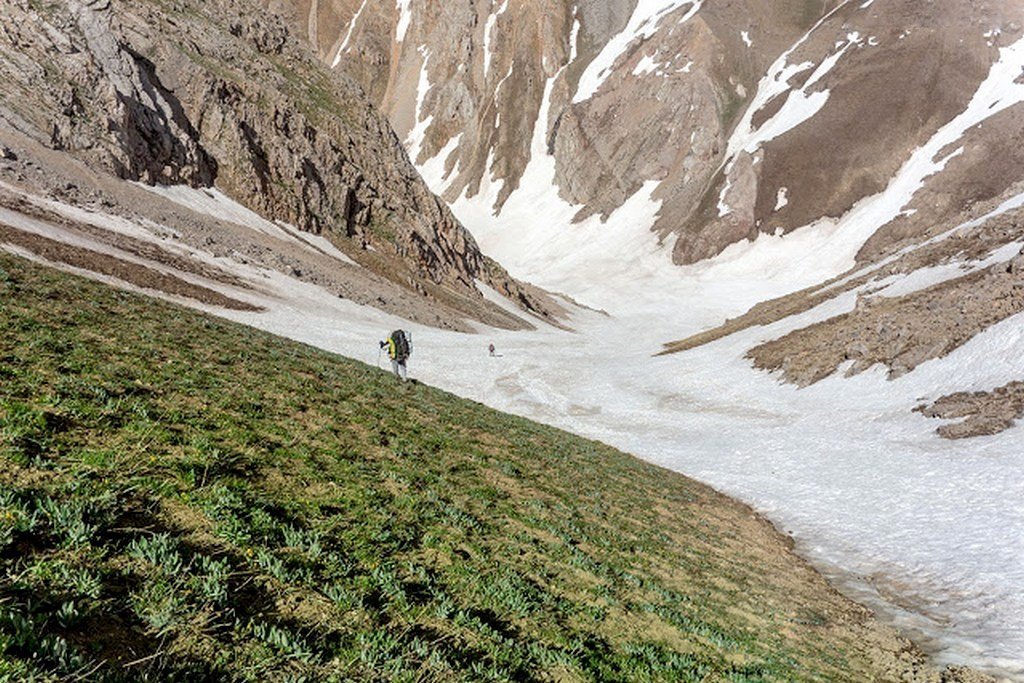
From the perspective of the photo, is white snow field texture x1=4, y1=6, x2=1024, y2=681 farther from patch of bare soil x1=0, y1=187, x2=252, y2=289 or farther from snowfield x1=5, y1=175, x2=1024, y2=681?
patch of bare soil x1=0, y1=187, x2=252, y2=289

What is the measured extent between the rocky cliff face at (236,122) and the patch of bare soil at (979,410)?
6041cm

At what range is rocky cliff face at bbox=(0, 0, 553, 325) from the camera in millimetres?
58531

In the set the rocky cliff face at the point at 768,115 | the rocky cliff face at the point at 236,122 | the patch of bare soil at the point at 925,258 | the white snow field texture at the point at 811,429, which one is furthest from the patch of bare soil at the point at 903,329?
the rocky cliff face at the point at 768,115

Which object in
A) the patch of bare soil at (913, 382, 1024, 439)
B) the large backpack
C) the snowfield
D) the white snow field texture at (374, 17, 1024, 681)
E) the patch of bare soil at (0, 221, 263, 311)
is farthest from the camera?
the patch of bare soil at (0, 221, 263, 311)

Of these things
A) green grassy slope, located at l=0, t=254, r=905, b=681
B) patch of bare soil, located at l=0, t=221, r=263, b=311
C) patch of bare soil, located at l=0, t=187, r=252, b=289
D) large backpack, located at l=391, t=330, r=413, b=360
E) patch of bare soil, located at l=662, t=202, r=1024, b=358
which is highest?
patch of bare soil, located at l=662, t=202, r=1024, b=358

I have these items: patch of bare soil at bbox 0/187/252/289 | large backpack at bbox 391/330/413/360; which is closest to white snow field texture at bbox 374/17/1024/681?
large backpack at bbox 391/330/413/360

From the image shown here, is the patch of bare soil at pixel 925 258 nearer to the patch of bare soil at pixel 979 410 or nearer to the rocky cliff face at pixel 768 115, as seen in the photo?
the patch of bare soil at pixel 979 410

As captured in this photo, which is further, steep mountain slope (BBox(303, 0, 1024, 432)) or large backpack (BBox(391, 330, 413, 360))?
steep mountain slope (BBox(303, 0, 1024, 432))

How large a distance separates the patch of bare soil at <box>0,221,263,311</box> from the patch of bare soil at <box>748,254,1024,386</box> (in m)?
43.6

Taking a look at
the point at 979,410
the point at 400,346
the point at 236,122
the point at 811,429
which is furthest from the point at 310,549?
the point at 236,122

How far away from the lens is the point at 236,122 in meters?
72.9

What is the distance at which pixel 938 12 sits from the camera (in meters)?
140

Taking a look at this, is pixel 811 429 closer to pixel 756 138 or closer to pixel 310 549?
pixel 310 549

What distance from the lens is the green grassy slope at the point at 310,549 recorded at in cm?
517
